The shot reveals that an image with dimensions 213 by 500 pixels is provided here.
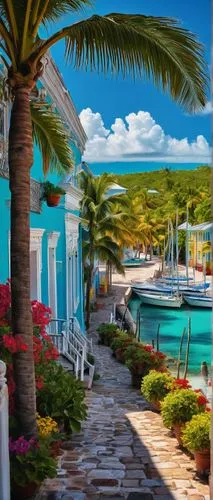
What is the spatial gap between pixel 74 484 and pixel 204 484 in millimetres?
1548

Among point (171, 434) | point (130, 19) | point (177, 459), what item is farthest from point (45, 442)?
point (130, 19)

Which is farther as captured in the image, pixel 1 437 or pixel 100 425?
pixel 100 425

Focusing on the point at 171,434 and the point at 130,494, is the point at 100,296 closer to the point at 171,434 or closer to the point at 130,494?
the point at 171,434

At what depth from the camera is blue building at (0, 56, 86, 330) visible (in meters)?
9.53

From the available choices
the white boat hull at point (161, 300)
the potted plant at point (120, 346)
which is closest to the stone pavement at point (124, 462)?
the potted plant at point (120, 346)

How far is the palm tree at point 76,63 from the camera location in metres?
5.96

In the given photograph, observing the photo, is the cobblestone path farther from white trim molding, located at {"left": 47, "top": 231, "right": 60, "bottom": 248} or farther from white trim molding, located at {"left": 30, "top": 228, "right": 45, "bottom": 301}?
white trim molding, located at {"left": 47, "top": 231, "right": 60, "bottom": 248}

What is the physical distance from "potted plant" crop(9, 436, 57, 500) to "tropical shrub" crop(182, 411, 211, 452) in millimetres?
2024

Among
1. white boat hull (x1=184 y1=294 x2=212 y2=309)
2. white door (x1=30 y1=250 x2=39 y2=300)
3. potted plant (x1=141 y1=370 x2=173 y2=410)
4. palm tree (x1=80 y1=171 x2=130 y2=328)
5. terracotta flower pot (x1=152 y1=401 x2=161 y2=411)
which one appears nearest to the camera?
potted plant (x1=141 y1=370 x2=173 y2=410)

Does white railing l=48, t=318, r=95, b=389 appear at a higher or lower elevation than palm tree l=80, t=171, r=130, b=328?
lower

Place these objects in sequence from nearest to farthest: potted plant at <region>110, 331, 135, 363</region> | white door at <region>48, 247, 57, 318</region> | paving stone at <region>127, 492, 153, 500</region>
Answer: paving stone at <region>127, 492, 153, 500</region>
white door at <region>48, 247, 57, 318</region>
potted plant at <region>110, 331, 135, 363</region>

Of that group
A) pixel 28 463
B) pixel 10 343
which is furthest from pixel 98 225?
pixel 28 463

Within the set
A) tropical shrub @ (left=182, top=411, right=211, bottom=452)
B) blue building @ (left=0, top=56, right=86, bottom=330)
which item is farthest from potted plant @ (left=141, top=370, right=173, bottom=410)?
blue building @ (left=0, top=56, right=86, bottom=330)

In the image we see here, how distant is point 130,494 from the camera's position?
21.3ft
